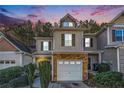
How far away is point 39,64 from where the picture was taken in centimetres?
1310

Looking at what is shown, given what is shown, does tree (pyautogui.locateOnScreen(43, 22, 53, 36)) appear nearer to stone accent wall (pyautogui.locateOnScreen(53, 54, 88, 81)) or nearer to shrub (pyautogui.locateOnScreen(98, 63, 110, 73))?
stone accent wall (pyautogui.locateOnScreen(53, 54, 88, 81))

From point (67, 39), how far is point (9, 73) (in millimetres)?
2877

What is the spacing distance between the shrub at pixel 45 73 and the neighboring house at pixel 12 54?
609 mm

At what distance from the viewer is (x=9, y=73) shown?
13.1m

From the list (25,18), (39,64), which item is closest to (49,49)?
(39,64)

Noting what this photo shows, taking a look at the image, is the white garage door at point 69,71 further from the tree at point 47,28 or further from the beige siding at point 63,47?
the tree at point 47,28

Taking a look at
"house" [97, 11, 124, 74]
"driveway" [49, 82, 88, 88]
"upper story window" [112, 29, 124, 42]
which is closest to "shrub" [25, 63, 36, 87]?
"driveway" [49, 82, 88, 88]

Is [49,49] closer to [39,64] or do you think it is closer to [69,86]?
[39,64]

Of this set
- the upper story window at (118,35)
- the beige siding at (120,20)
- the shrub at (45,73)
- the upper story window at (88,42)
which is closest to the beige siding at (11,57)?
the shrub at (45,73)

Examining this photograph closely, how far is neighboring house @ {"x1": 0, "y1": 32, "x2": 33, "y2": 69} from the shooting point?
1323cm

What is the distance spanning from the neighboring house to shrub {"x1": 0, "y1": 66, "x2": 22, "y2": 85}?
0.20 m

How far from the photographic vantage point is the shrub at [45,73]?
13.0 m
